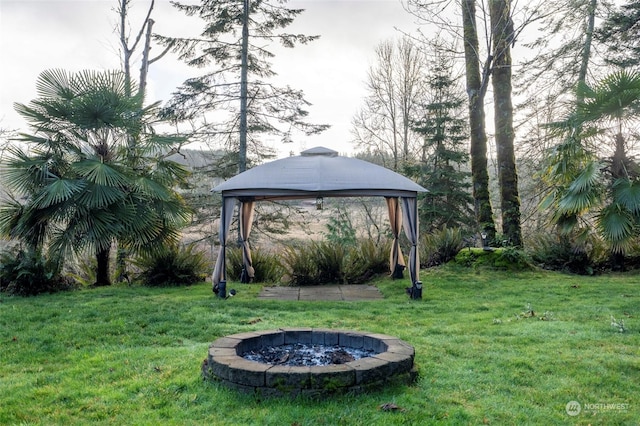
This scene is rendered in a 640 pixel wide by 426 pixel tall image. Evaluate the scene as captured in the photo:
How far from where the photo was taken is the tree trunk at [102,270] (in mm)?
8202

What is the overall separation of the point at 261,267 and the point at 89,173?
3450 millimetres

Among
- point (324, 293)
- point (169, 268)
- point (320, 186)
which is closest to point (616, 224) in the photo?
point (320, 186)

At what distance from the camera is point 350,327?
4.96 metres

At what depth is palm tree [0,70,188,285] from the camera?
6715 mm

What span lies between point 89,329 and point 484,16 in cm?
636

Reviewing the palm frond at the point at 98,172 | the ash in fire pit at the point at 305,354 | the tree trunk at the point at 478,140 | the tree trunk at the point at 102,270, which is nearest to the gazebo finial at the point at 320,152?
the palm frond at the point at 98,172

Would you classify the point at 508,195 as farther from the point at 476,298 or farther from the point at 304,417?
the point at 304,417

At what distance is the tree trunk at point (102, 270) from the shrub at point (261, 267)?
2131 mm

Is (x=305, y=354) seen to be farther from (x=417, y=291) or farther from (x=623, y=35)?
(x=623, y=35)

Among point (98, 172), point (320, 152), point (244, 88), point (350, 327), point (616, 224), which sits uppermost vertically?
point (244, 88)

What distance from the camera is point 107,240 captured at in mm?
6762

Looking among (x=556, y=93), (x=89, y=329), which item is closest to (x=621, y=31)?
(x=556, y=93)

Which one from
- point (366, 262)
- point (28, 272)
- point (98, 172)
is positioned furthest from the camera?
point (366, 262)
